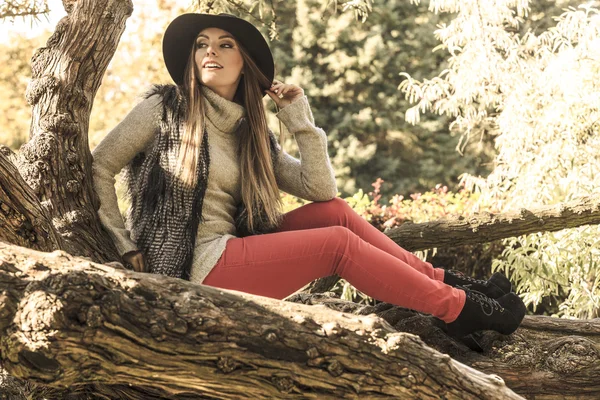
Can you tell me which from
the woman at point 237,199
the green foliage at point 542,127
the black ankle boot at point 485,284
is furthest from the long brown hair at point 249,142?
the green foliage at point 542,127

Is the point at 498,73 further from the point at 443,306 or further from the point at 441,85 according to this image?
the point at 443,306

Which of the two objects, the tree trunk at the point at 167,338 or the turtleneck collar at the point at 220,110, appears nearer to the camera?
the tree trunk at the point at 167,338

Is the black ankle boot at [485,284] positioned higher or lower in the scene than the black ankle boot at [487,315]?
higher

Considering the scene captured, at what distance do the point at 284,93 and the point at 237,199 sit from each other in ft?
1.57

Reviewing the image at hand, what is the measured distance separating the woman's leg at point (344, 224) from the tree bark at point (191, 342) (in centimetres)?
96

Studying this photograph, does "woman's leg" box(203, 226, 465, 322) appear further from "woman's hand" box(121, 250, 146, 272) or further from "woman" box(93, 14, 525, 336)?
"woman's hand" box(121, 250, 146, 272)

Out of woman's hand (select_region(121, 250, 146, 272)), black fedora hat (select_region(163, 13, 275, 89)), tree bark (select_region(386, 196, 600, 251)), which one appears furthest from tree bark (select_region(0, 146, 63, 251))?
tree bark (select_region(386, 196, 600, 251))

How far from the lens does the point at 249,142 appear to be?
310cm

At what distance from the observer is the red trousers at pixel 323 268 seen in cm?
278

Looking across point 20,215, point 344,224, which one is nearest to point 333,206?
point 344,224

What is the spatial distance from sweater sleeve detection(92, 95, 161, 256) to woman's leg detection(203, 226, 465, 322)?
0.37 meters

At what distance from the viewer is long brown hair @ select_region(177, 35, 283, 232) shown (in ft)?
9.46

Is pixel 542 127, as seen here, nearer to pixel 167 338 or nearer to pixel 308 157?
pixel 308 157

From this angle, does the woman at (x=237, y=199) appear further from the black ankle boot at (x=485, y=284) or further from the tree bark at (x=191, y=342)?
the tree bark at (x=191, y=342)
